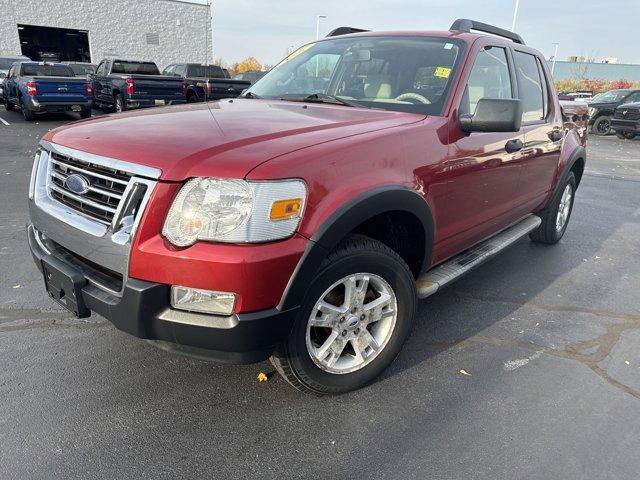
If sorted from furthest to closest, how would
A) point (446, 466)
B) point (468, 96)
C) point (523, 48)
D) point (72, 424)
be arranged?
point (523, 48) → point (468, 96) → point (72, 424) → point (446, 466)

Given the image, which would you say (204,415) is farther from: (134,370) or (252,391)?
(134,370)

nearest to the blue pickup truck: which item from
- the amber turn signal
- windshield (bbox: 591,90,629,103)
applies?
the amber turn signal

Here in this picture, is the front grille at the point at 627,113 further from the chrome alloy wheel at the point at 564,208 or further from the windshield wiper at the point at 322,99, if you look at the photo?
the windshield wiper at the point at 322,99

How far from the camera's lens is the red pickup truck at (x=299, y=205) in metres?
Answer: 2.07

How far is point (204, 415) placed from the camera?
2.56 metres

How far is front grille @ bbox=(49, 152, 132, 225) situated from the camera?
7.35 ft

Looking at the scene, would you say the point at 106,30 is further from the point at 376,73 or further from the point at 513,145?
the point at 513,145

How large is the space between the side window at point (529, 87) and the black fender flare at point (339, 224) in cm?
197

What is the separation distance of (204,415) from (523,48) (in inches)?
157

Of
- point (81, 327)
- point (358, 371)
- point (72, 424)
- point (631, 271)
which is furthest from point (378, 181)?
point (631, 271)

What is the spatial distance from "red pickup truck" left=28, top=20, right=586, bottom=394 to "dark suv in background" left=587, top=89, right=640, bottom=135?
57.6ft

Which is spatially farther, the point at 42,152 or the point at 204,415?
the point at 42,152

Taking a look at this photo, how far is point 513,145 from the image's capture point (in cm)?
365

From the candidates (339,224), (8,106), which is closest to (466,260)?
(339,224)
